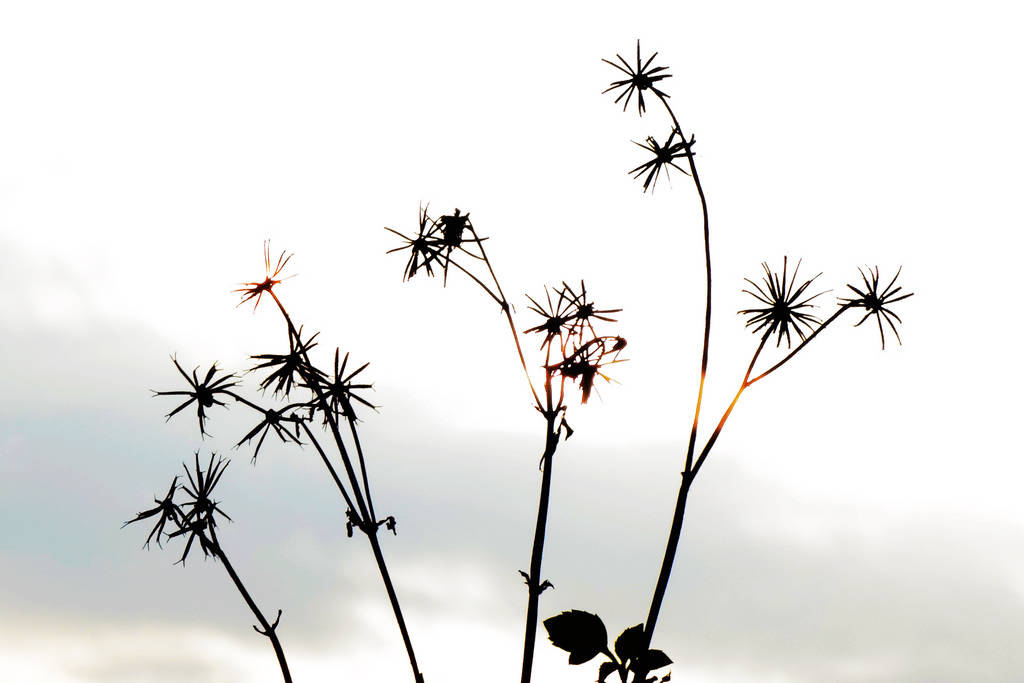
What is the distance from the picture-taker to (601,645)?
554cm

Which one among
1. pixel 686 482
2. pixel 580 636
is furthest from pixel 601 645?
pixel 686 482

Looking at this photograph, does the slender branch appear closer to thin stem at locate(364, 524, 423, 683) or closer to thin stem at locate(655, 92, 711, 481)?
thin stem at locate(655, 92, 711, 481)

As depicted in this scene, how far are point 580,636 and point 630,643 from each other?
0.27m

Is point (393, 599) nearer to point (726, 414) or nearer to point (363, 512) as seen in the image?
point (363, 512)

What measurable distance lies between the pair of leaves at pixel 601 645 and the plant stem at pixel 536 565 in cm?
13

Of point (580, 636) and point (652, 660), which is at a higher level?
point (580, 636)

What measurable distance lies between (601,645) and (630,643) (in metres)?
0.15

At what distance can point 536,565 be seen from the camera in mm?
5703

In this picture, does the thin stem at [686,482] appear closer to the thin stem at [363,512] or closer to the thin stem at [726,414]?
the thin stem at [726,414]

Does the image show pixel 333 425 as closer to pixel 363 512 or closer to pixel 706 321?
pixel 363 512

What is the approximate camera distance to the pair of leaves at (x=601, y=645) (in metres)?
5.50

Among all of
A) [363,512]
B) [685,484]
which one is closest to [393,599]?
[363,512]

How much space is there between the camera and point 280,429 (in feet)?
18.5

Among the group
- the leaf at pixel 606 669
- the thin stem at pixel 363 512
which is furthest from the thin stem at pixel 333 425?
the leaf at pixel 606 669
